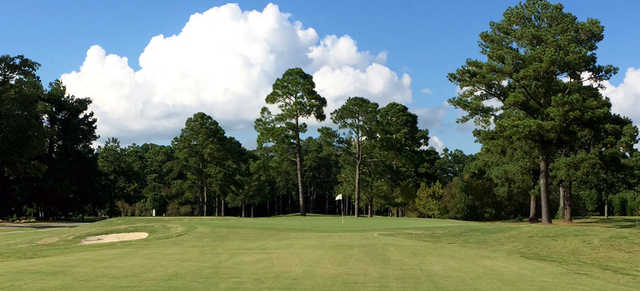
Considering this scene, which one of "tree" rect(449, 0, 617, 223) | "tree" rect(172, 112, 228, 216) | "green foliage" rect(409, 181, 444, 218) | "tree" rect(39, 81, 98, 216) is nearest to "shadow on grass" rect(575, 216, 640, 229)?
"tree" rect(449, 0, 617, 223)

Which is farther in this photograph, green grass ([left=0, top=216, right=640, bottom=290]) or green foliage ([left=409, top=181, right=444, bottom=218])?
green foliage ([left=409, top=181, right=444, bottom=218])

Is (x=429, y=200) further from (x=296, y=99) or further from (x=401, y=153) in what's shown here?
(x=296, y=99)

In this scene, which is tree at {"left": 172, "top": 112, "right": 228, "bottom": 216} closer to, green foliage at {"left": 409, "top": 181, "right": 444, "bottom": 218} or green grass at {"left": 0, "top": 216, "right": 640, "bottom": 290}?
green foliage at {"left": 409, "top": 181, "right": 444, "bottom": 218}

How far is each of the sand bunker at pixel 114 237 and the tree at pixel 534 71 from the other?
2238 cm

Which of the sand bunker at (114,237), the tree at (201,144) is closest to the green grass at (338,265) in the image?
the sand bunker at (114,237)

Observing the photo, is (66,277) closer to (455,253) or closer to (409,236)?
(455,253)

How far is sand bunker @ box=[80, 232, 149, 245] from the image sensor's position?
72.2ft

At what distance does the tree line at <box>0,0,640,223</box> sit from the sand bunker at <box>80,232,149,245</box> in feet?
73.8

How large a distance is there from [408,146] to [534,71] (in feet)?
101

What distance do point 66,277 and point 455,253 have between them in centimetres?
1076

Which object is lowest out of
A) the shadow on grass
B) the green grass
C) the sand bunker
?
the shadow on grass

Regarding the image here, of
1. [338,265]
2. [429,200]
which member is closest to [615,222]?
[429,200]

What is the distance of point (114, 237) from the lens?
75.6 feet

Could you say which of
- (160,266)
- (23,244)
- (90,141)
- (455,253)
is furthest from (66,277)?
(90,141)
